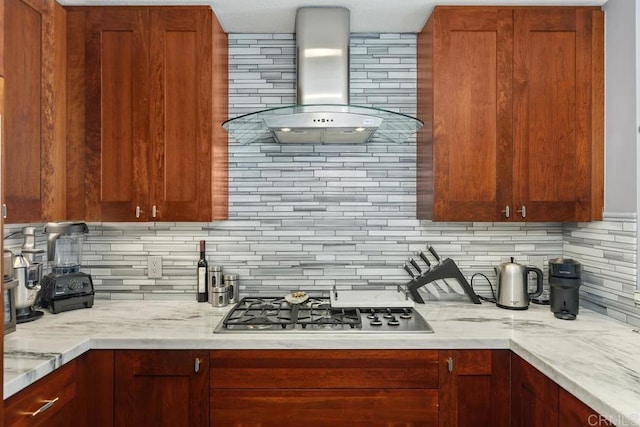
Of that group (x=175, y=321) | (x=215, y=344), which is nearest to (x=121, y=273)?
(x=175, y=321)

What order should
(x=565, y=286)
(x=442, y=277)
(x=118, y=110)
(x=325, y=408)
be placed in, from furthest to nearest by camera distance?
(x=442, y=277)
(x=118, y=110)
(x=565, y=286)
(x=325, y=408)

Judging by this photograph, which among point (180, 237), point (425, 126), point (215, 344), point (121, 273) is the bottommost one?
point (215, 344)

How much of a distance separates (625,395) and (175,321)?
1730 mm

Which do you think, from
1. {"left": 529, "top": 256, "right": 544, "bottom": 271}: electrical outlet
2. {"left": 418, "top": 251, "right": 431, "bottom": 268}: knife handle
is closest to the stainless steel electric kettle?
{"left": 529, "top": 256, "right": 544, "bottom": 271}: electrical outlet

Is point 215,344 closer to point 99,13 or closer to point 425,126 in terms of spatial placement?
point 425,126

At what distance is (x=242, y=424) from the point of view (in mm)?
1771

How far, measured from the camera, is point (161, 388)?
178 centimetres

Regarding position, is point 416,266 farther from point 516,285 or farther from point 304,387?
point 304,387

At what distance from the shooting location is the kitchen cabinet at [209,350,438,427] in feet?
5.80

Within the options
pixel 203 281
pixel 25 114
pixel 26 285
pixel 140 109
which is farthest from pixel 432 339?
pixel 25 114

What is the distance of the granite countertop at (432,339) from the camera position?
1.33 meters

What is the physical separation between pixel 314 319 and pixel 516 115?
1.39 m

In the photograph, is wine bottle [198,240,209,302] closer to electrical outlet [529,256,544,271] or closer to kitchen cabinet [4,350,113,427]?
kitchen cabinet [4,350,113,427]

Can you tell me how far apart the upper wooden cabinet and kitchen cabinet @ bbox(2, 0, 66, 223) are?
1814 mm
